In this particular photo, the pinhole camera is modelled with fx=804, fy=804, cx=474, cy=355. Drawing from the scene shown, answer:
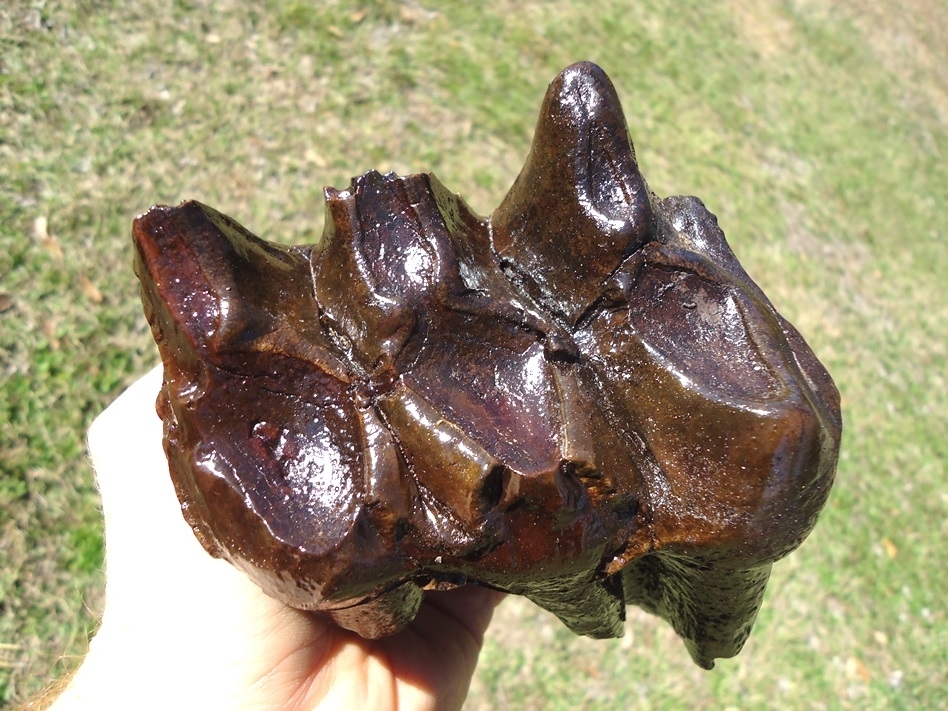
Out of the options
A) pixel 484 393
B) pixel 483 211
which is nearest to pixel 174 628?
pixel 484 393

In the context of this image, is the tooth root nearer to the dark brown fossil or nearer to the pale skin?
the dark brown fossil

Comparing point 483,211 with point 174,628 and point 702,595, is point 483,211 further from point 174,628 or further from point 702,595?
point 174,628

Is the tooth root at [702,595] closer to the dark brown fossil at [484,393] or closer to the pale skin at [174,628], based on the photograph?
the dark brown fossil at [484,393]

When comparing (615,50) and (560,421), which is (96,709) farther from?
(615,50)

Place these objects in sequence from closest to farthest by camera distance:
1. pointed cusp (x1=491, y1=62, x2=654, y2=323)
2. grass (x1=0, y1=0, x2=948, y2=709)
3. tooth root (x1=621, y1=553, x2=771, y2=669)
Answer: pointed cusp (x1=491, y1=62, x2=654, y2=323) < tooth root (x1=621, y1=553, x2=771, y2=669) < grass (x1=0, y1=0, x2=948, y2=709)

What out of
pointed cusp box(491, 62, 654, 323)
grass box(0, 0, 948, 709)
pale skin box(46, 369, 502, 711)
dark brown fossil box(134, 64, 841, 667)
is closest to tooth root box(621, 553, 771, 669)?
dark brown fossil box(134, 64, 841, 667)

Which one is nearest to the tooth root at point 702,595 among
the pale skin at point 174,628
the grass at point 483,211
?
the pale skin at point 174,628

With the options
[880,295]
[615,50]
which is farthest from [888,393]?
[615,50]
